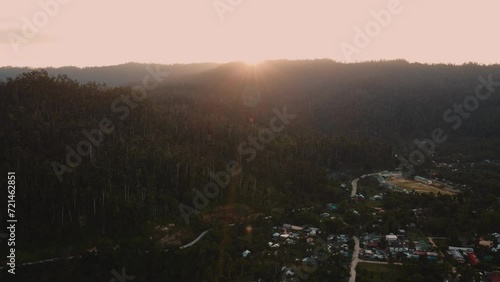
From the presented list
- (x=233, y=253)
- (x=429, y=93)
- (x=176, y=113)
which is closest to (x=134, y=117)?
(x=176, y=113)

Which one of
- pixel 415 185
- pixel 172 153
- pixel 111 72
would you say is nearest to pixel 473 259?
pixel 415 185

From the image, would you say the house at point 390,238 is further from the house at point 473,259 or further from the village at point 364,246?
the house at point 473,259

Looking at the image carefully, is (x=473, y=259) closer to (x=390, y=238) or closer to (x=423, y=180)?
(x=390, y=238)

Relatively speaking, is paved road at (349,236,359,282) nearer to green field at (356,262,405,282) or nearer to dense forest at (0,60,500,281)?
green field at (356,262,405,282)

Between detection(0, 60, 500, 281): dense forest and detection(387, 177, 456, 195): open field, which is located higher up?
detection(0, 60, 500, 281): dense forest

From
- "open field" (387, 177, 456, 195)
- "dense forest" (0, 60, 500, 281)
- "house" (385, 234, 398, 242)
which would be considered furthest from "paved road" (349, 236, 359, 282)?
"open field" (387, 177, 456, 195)
